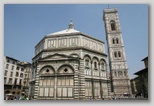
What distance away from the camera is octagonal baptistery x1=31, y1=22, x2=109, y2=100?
10.5 meters

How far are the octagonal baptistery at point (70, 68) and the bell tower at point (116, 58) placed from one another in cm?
1223

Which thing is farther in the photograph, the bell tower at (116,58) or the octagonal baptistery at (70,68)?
the bell tower at (116,58)

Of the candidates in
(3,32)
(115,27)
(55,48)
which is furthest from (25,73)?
(115,27)

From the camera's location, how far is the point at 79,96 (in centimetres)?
1032

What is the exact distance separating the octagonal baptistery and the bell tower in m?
12.2

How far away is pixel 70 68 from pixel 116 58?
1693 cm

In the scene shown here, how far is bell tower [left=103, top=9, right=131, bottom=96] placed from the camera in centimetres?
2414

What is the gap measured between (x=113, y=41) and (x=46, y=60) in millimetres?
18870

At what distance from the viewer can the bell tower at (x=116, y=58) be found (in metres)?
24.1

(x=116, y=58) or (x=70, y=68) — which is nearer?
(x=70, y=68)

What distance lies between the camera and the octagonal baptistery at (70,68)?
1055 cm

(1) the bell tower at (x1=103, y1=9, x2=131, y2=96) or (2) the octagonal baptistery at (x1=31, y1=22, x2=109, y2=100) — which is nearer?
(2) the octagonal baptistery at (x1=31, y1=22, x2=109, y2=100)

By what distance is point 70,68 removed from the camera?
10.9 m
